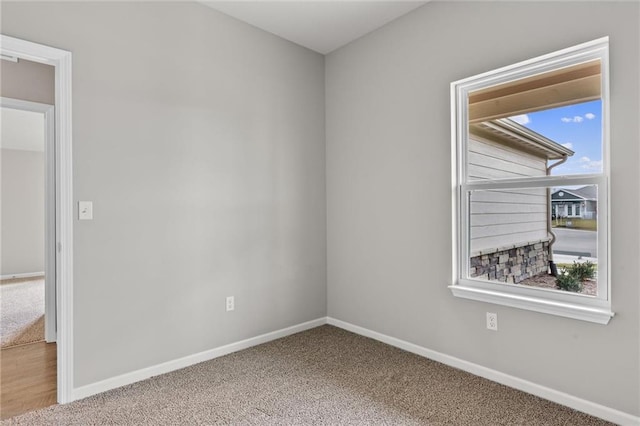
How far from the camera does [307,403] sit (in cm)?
209

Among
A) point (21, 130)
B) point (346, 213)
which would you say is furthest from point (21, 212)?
point (346, 213)

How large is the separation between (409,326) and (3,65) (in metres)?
3.77

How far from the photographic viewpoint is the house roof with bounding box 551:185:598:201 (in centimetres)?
200

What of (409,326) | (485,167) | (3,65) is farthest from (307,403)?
(3,65)

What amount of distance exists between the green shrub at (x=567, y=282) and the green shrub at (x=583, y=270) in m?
0.02

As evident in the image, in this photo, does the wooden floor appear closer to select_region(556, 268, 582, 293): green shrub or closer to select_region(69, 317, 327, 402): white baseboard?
select_region(69, 317, 327, 402): white baseboard

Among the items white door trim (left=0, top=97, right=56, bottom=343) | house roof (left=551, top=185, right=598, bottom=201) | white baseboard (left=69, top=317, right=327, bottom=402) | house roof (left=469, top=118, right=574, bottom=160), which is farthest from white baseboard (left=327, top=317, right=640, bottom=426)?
white door trim (left=0, top=97, right=56, bottom=343)

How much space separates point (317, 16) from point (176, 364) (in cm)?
286

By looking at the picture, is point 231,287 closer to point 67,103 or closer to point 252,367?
point 252,367

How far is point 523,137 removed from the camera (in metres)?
2.33

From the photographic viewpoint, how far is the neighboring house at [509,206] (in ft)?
7.36

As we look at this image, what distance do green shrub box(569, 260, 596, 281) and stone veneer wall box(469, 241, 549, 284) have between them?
0.15 meters

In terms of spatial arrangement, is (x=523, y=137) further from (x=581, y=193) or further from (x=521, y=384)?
(x=521, y=384)

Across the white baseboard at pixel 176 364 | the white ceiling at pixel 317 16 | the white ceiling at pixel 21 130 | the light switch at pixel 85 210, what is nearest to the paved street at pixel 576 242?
the white ceiling at pixel 317 16
